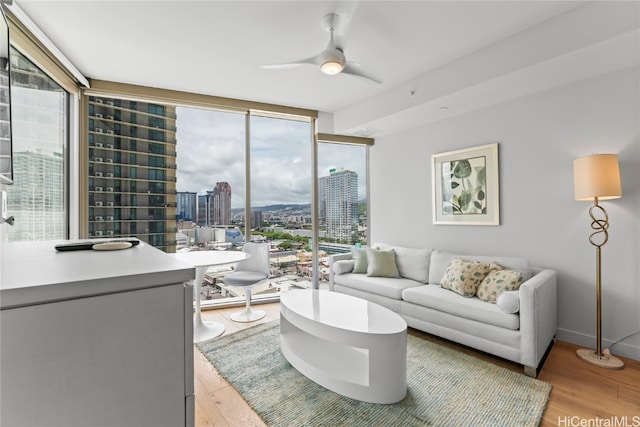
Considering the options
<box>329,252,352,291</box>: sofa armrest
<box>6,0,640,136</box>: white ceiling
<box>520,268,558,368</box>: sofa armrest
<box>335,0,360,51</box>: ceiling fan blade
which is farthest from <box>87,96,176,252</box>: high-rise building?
<box>520,268,558,368</box>: sofa armrest

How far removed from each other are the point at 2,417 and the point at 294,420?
1.71 meters

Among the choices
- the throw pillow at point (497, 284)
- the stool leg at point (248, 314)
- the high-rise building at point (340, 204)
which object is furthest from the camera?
the high-rise building at point (340, 204)

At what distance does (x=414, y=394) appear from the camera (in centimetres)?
204

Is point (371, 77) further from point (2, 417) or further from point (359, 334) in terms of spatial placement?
point (2, 417)

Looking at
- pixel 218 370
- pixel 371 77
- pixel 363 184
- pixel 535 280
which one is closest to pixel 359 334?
pixel 218 370

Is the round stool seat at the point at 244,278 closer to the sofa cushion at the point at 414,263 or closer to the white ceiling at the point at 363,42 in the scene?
the sofa cushion at the point at 414,263

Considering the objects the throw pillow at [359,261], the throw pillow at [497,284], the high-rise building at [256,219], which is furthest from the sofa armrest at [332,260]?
the throw pillow at [497,284]

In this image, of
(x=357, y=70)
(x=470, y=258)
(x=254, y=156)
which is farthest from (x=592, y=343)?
(x=254, y=156)

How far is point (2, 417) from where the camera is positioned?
0.40 meters

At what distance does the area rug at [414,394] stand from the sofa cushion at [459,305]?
349 millimetres

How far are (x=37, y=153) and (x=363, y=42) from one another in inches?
116

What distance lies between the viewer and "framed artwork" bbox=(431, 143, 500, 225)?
3328 millimetres

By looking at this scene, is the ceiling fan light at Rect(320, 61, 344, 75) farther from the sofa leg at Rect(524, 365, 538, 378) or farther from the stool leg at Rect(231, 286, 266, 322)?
the sofa leg at Rect(524, 365, 538, 378)

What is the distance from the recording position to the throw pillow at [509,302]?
2311mm
